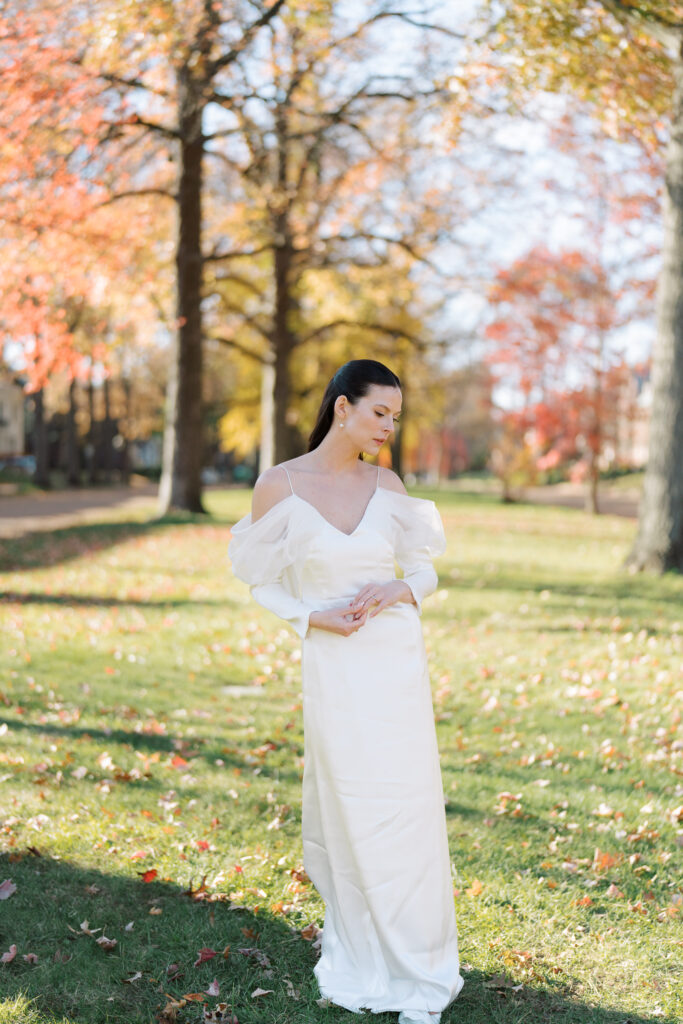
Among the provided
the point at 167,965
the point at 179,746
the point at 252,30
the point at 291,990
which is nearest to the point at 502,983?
the point at 291,990

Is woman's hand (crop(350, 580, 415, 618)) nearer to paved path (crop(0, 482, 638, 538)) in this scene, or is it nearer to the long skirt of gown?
the long skirt of gown

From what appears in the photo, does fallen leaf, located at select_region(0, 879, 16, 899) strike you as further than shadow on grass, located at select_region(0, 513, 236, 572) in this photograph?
No

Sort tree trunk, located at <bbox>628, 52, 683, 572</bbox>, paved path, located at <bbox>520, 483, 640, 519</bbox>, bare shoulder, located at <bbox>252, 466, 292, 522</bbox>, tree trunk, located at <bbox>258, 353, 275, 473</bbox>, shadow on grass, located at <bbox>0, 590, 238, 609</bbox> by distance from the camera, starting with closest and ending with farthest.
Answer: bare shoulder, located at <bbox>252, 466, 292, 522</bbox>, tree trunk, located at <bbox>628, 52, 683, 572</bbox>, shadow on grass, located at <bbox>0, 590, 238, 609</bbox>, tree trunk, located at <bbox>258, 353, 275, 473</bbox>, paved path, located at <bbox>520, 483, 640, 519</bbox>

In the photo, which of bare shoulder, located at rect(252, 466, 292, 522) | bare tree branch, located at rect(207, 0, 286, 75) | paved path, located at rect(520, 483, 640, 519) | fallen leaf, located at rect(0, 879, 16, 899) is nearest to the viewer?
bare shoulder, located at rect(252, 466, 292, 522)

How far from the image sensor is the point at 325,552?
3.57m

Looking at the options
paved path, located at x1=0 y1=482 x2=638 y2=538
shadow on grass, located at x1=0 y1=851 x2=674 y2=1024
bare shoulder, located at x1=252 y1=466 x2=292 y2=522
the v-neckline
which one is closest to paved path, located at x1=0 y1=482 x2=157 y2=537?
paved path, located at x1=0 y1=482 x2=638 y2=538

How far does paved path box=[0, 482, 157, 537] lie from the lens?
23484mm

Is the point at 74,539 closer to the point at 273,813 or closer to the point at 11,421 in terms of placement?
the point at 273,813

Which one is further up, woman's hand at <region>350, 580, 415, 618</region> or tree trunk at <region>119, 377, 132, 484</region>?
tree trunk at <region>119, 377, 132, 484</region>

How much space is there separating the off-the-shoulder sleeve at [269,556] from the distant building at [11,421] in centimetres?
6500

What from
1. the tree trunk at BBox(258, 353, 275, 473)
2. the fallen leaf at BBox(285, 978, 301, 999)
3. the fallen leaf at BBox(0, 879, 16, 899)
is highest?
the tree trunk at BBox(258, 353, 275, 473)

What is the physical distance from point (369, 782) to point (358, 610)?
0.66 metres

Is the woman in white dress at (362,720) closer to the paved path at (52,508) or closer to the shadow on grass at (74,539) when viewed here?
the shadow on grass at (74,539)

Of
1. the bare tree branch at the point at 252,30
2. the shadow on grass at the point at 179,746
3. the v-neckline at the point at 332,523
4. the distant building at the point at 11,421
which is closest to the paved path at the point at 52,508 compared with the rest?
the bare tree branch at the point at 252,30
